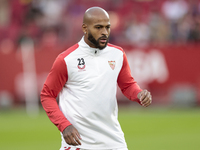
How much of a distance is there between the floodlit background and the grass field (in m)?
0.03

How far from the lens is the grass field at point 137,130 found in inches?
426

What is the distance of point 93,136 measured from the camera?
5262mm

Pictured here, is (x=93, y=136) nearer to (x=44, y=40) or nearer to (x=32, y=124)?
(x=32, y=124)

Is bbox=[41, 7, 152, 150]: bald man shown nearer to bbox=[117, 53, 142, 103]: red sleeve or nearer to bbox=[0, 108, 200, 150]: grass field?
bbox=[117, 53, 142, 103]: red sleeve

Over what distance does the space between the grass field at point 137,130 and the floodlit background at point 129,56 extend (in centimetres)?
3

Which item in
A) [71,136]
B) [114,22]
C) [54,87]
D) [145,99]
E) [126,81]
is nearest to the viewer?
[71,136]

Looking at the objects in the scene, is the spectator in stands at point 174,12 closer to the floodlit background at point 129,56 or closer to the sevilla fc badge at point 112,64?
the floodlit background at point 129,56

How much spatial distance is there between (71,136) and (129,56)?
1178 centimetres

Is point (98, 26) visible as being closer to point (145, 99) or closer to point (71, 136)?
point (145, 99)

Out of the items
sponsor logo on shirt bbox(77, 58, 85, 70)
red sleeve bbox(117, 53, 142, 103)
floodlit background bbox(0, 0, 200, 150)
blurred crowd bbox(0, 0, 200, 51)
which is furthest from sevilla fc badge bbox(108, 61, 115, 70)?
blurred crowd bbox(0, 0, 200, 51)

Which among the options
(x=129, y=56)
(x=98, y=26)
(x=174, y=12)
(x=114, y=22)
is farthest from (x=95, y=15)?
(x=174, y=12)

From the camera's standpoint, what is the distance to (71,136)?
4.91 m

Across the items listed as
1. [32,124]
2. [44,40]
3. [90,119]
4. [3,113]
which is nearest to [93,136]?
[90,119]

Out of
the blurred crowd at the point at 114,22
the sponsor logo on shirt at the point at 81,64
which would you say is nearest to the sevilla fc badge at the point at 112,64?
the sponsor logo on shirt at the point at 81,64
